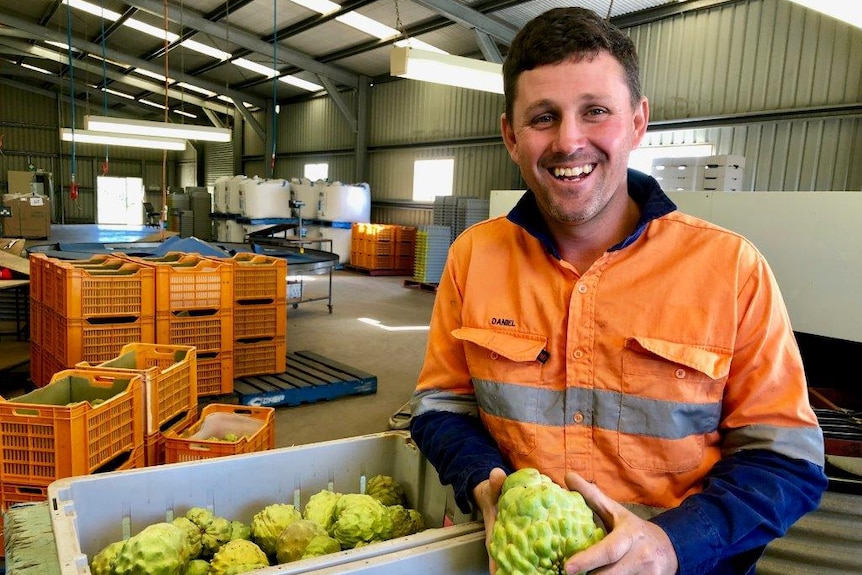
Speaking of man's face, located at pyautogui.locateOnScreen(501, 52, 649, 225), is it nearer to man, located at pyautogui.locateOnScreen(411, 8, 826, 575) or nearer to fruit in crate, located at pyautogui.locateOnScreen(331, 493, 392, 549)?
man, located at pyautogui.locateOnScreen(411, 8, 826, 575)

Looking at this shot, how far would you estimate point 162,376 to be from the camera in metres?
3.03

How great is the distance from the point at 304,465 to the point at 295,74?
48.4 feet

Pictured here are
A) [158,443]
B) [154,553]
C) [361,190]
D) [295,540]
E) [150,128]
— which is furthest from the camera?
[361,190]

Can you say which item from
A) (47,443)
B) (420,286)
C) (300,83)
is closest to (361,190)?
(420,286)

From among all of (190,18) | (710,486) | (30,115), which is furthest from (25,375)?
(30,115)

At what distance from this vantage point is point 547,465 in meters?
1.27

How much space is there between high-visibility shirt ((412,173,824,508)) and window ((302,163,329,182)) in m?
16.0

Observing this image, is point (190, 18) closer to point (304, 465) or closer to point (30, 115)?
point (304, 465)

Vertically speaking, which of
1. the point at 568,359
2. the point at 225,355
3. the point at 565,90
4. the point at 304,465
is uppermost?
the point at 565,90

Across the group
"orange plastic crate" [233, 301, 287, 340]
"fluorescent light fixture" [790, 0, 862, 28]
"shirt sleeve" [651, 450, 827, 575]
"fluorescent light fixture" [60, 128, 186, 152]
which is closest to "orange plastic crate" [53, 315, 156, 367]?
"orange plastic crate" [233, 301, 287, 340]

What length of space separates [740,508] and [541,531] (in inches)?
15.2

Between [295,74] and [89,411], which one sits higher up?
[295,74]

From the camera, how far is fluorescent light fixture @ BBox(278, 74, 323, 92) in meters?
15.9

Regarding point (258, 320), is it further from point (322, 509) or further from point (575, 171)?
point (575, 171)
